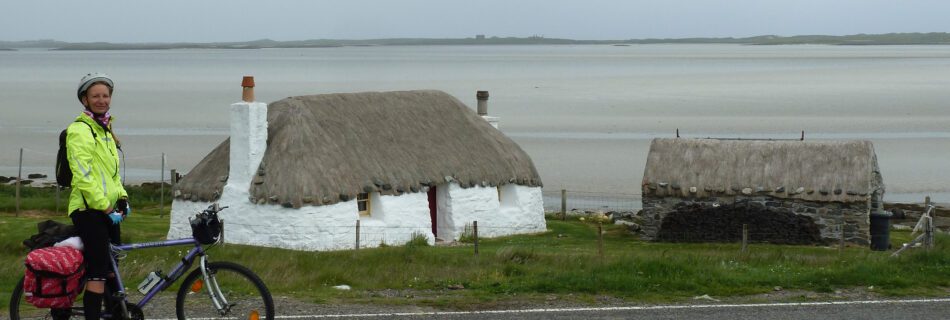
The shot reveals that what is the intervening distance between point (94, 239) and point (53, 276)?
0.39 metres

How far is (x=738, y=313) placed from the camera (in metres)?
11.1

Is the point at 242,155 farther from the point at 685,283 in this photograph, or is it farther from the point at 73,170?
the point at 73,170

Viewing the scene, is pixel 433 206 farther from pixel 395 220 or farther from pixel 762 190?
pixel 762 190

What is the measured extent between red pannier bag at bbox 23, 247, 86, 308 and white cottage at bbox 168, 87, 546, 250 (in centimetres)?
1509

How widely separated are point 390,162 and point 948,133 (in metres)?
47.5

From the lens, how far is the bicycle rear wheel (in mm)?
9164

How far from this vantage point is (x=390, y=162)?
2747cm

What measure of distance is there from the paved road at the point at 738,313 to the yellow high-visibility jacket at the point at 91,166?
2217 millimetres

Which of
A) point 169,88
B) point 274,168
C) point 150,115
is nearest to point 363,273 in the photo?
point 274,168

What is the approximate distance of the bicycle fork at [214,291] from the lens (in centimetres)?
912

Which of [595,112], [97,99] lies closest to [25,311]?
[97,99]

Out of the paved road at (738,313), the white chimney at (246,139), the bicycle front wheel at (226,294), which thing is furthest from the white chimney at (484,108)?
the bicycle front wheel at (226,294)

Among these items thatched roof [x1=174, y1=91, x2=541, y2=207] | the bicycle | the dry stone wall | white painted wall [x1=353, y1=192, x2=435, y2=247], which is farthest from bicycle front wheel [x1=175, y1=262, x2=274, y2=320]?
the dry stone wall

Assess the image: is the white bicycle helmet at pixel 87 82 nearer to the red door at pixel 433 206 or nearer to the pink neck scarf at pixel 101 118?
the pink neck scarf at pixel 101 118
